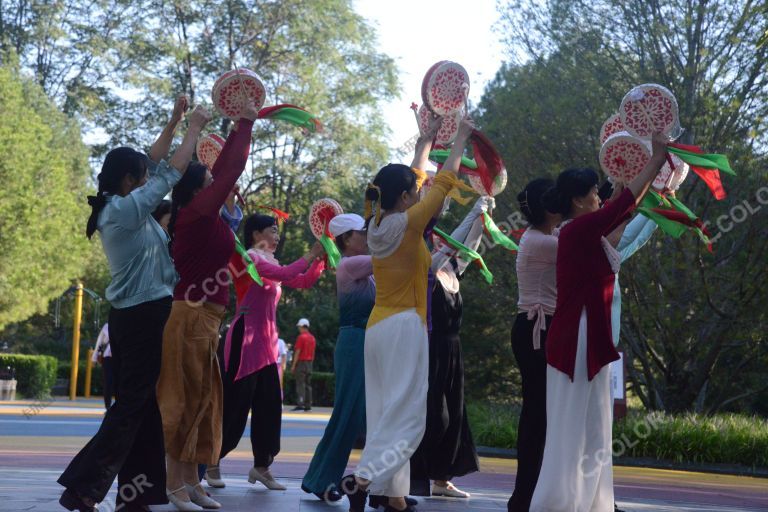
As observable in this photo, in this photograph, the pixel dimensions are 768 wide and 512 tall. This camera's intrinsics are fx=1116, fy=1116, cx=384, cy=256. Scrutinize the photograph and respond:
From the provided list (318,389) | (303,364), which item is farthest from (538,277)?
(318,389)

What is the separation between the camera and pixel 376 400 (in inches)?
251

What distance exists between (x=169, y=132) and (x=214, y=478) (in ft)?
10.5

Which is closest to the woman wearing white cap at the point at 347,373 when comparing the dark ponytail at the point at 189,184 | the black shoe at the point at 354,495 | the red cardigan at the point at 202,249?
the black shoe at the point at 354,495

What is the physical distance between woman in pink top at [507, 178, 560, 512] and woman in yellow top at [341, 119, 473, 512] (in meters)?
Result: 0.59

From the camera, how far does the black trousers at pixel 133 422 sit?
5.93m

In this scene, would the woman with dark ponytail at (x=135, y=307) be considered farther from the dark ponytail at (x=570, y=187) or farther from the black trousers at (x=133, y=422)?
the dark ponytail at (x=570, y=187)

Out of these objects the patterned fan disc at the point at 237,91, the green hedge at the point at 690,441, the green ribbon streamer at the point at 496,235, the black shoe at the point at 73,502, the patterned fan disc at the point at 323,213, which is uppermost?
the patterned fan disc at the point at 237,91

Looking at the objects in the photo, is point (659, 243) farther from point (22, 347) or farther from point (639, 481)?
point (22, 347)

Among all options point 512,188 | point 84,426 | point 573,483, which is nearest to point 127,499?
point 573,483

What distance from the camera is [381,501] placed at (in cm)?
687

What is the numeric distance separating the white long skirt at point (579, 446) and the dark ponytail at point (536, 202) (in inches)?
37.8

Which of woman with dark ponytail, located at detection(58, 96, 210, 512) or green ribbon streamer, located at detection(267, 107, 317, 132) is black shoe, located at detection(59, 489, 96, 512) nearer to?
woman with dark ponytail, located at detection(58, 96, 210, 512)

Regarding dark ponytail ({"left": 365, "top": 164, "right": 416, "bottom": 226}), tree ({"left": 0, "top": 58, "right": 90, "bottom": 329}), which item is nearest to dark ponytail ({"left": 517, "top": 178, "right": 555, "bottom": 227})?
dark ponytail ({"left": 365, "top": 164, "right": 416, "bottom": 226})

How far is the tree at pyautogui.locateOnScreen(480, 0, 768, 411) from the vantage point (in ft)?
57.5
